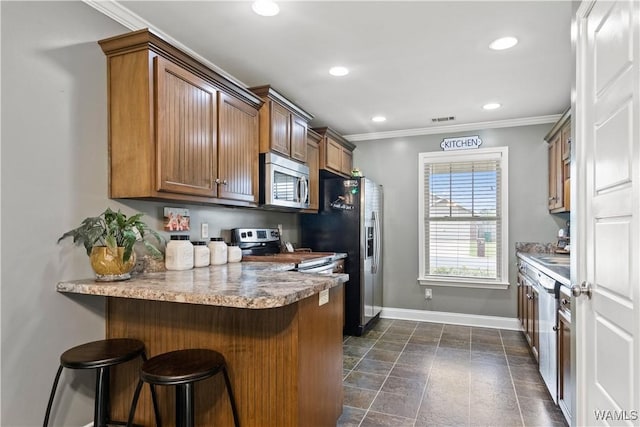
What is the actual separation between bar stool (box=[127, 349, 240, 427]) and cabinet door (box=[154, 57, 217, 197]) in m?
0.95

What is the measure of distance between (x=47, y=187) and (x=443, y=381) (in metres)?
2.94

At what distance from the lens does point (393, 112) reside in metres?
3.98

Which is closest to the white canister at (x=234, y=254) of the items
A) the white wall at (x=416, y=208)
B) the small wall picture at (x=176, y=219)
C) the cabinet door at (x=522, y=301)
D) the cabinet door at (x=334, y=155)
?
the small wall picture at (x=176, y=219)

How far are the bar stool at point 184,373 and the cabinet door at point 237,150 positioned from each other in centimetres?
122

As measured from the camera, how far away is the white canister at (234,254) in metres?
2.91

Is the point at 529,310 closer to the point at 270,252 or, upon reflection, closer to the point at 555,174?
A: the point at 555,174

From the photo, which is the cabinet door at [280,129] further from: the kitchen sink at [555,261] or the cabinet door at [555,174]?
the cabinet door at [555,174]

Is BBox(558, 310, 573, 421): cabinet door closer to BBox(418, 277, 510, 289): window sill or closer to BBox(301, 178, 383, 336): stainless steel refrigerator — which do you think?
BBox(301, 178, 383, 336): stainless steel refrigerator

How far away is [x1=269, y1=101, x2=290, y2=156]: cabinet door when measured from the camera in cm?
313

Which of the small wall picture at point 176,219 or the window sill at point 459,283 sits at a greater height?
the small wall picture at point 176,219

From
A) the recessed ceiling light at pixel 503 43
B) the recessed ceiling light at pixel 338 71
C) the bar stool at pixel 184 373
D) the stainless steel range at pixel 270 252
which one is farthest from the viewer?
the stainless steel range at pixel 270 252

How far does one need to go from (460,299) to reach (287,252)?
2.30 metres

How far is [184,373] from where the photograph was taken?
4.66 feet

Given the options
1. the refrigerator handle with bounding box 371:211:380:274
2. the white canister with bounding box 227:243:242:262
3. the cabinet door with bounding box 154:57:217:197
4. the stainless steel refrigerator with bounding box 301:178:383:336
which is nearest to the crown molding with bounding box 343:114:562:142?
the stainless steel refrigerator with bounding box 301:178:383:336
